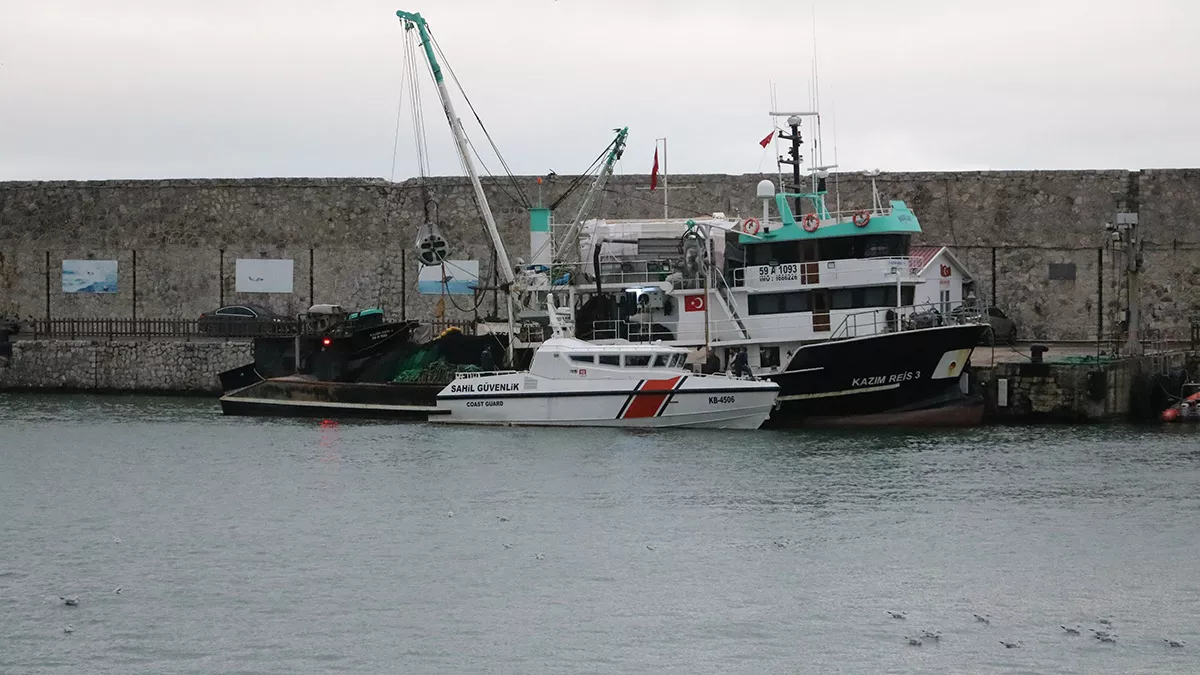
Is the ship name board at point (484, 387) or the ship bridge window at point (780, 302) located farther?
the ship bridge window at point (780, 302)

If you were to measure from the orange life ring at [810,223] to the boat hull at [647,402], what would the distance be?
3.40 m

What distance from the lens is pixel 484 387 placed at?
31.9m

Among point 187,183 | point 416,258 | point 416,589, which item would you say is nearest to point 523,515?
point 416,589

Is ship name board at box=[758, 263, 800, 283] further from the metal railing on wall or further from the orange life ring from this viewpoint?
the metal railing on wall

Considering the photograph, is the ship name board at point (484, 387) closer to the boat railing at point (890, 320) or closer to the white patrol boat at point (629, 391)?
the white patrol boat at point (629, 391)

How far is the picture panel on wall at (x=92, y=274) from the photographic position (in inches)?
1785

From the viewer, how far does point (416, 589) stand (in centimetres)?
1861

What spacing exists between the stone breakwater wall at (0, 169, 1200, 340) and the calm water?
1029 cm

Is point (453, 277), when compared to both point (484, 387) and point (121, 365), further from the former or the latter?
point (484, 387)

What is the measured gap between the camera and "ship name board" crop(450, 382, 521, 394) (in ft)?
104

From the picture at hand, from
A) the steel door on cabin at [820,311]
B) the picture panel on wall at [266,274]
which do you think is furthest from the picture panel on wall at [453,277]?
the steel door on cabin at [820,311]

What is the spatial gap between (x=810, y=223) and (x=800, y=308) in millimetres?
1616

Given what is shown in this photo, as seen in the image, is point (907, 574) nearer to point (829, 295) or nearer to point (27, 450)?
point (829, 295)

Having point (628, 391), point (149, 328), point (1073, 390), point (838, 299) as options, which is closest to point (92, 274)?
point (149, 328)
